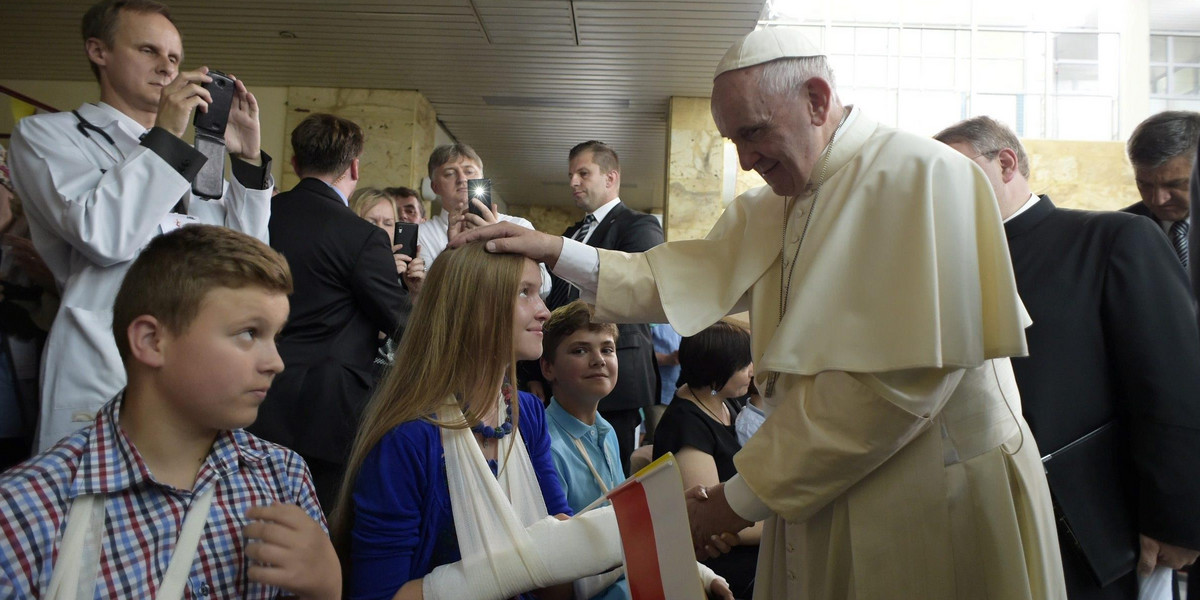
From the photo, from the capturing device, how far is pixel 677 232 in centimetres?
995

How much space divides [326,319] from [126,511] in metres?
1.78

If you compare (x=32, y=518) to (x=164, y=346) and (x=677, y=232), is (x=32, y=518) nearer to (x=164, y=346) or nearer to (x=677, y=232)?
(x=164, y=346)

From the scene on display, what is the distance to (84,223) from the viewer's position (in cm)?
220

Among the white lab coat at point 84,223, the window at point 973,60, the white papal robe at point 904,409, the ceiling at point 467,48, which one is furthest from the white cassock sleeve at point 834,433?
the window at point 973,60

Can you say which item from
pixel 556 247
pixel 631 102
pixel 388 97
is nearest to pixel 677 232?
pixel 631 102

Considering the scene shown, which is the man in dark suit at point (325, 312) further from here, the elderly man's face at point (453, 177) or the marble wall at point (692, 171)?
the marble wall at point (692, 171)

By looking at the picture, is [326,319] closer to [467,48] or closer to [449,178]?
[449,178]

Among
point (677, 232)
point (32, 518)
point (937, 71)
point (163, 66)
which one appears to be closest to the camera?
point (32, 518)

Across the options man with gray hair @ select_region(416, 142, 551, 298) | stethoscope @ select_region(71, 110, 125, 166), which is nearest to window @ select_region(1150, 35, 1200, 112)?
man with gray hair @ select_region(416, 142, 551, 298)

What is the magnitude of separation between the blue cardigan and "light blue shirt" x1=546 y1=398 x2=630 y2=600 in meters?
0.75

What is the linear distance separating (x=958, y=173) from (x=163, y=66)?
7.32 feet

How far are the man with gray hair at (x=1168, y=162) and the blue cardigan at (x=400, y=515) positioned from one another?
2.67 meters

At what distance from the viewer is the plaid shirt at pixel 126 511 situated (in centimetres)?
142

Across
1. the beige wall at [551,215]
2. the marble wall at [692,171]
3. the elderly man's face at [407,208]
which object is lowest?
the elderly man's face at [407,208]
